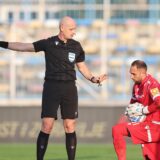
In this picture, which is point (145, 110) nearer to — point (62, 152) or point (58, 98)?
point (58, 98)

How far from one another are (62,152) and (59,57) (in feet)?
14.6

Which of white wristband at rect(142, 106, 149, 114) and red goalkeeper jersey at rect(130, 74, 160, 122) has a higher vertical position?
red goalkeeper jersey at rect(130, 74, 160, 122)

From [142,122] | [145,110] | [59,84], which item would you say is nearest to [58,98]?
[59,84]

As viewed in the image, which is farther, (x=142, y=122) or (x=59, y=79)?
(x=59, y=79)

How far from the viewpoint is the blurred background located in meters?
19.2

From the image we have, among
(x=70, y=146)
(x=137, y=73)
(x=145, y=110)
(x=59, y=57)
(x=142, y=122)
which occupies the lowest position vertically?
(x=70, y=146)

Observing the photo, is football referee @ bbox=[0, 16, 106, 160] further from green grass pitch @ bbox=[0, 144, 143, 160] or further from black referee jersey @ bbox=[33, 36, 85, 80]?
green grass pitch @ bbox=[0, 144, 143, 160]

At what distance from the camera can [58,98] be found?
37.7ft

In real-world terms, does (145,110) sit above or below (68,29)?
below

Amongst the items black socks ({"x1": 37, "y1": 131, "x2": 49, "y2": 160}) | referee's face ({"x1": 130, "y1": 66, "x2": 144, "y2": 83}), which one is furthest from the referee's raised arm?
referee's face ({"x1": 130, "y1": 66, "x2": 144, "y2": 83})

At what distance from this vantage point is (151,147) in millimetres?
10477

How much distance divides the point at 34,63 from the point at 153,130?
388 inches

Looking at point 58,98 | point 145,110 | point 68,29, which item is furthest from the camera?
point 58,98

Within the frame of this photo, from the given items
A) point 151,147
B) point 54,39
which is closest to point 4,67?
point 54,39
